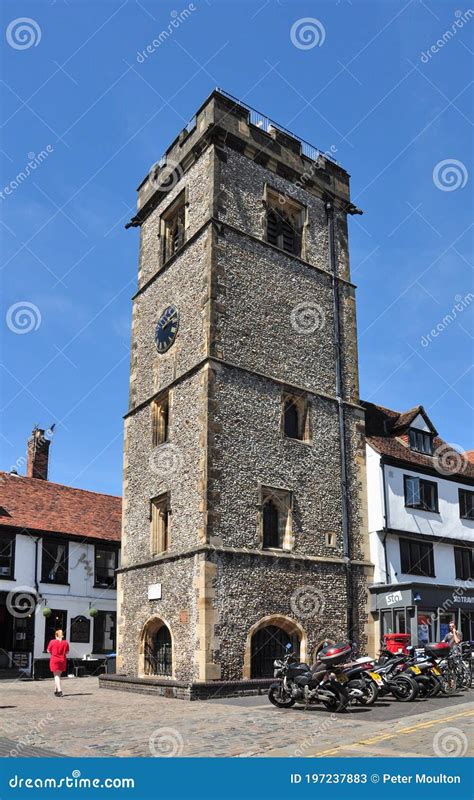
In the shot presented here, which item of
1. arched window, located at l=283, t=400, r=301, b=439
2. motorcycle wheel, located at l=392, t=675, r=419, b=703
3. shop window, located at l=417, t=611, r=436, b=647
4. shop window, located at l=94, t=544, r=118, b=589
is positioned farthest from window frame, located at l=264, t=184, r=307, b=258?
shop window, located at l=94, t=544, r=118, b=589

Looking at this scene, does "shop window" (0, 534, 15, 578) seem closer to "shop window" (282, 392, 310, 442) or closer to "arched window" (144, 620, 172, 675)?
"arched window" (144, 620, 172, 675)

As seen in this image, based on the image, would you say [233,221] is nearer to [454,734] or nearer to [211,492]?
[211,492]

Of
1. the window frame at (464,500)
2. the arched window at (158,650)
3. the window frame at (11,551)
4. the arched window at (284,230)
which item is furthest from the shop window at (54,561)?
the window frame at (464,500)

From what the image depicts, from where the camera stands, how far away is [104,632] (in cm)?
3089

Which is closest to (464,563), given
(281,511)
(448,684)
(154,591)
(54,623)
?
(281,511)

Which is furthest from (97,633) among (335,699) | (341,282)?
(335,699)

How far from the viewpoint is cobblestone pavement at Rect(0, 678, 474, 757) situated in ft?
29.7

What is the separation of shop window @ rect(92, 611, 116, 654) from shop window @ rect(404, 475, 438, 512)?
14365 mm

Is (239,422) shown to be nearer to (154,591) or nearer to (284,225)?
(154,591)

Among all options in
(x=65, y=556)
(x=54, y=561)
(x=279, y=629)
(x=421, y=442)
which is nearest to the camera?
(x=279, y=629)

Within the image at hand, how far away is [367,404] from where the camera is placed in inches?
1083

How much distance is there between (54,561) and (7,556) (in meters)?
2.15

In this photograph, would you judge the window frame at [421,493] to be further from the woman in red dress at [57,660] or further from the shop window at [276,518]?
the woman in red dress at [57,660]

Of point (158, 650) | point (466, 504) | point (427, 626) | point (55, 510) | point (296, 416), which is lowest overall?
point (158, 650)
